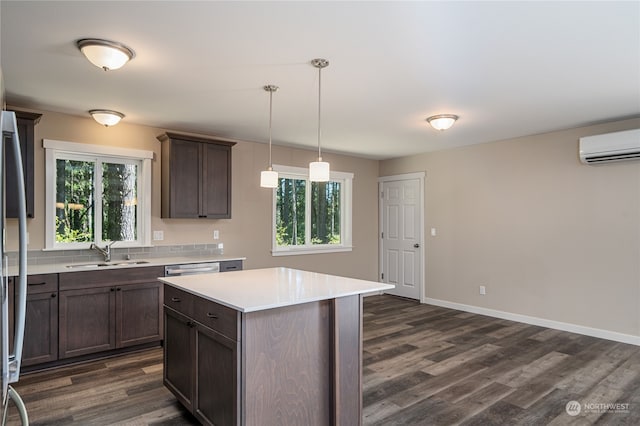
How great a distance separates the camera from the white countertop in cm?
206

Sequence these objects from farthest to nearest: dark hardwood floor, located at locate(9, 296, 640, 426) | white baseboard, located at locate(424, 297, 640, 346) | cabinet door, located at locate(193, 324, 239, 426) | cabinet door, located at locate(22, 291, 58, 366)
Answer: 1. white baseboard, located at locate(424, 297, 640, 346)
2. cabinet door, located at locate(22, 291, 58, 366)
3. dark hardwood floor, located at locate(9, 296, 640, 426)
4. cabinet door, located at locate(193, 324, 239, 426)

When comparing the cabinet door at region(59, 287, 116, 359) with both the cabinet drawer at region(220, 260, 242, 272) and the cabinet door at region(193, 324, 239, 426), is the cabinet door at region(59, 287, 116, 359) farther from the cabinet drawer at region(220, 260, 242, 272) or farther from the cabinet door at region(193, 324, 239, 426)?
the cabinet door at region(193, 324, 239, 426)

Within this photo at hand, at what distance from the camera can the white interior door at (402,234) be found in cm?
630

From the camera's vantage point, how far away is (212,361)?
2.21 m

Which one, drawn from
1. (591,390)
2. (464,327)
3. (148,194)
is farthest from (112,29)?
(464,327)

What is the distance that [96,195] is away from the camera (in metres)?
4.22

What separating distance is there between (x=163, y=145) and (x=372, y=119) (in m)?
2.41

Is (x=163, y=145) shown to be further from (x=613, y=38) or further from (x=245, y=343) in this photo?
(x=613, y=38)

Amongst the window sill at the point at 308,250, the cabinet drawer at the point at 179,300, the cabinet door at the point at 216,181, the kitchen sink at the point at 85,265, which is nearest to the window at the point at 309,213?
the window sill at the point at 308,250

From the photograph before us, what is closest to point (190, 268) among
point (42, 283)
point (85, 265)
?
point (85, 265)

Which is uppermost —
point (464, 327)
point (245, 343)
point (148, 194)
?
point (148, 194)

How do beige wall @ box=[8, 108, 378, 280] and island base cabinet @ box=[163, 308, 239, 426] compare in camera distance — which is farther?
beige wall @ box=[8, 108, 378, 280]

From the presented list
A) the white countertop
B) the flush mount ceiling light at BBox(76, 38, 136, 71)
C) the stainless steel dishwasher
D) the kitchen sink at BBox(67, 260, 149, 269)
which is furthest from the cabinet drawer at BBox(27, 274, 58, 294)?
the flush mount ceiling light at BBox(76, 38, 136, 71)

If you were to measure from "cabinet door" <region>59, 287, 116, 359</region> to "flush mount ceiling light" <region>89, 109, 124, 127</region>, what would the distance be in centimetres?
164
